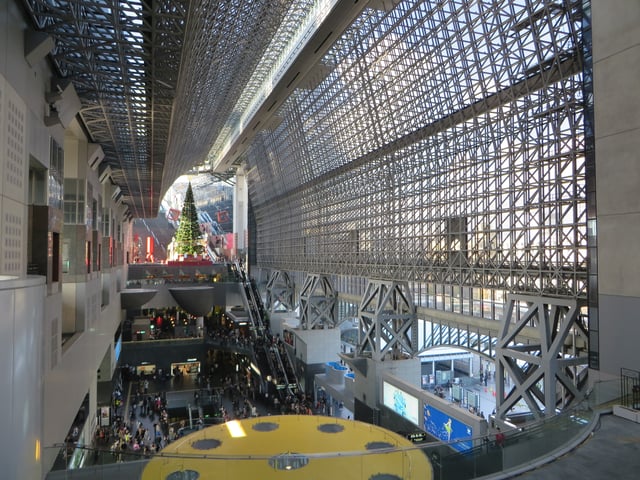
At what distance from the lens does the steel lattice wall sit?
17.4 m

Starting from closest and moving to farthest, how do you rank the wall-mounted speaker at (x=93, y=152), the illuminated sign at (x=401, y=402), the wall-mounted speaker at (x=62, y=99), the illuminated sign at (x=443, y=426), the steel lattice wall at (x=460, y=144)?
1. the wall-mounted speaker at (x=62, y=99)
2. the steel lattice wall at (x=460, y=144)
3. the illuminated sign at (x=443, y=426)
4. the wall-mounted speaker at (x=93, y=152)
5. the illuminated sign at (x=401, y=402)

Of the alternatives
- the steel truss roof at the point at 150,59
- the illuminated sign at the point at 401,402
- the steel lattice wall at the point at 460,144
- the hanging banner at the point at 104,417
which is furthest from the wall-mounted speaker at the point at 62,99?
the hanging banner at the point at 104,417

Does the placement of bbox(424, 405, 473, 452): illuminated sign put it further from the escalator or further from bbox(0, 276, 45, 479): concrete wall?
bbox(0, 276, 45, 479): concrete wall

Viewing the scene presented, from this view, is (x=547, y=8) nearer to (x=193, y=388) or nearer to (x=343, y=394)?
(x=343, y=394)

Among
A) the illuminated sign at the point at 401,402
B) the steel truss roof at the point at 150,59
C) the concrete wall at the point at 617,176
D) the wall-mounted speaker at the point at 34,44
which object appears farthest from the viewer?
the illuminated sign at the point at 401,402

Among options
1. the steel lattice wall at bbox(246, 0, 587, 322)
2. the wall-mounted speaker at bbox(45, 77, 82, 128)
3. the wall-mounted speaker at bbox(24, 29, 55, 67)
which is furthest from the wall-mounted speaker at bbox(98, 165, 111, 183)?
the wall-mounted speaker at bbox(24, 29, 55, 67)

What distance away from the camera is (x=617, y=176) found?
14.2 metres

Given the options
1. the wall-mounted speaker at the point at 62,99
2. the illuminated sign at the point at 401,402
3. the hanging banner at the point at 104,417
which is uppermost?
the wall-mounted speaker at the point at 62,99

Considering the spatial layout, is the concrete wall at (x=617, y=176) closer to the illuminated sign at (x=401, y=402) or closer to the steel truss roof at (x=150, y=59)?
the steel truss roof at (x=150, y=59)

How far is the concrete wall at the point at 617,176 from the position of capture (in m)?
13.7

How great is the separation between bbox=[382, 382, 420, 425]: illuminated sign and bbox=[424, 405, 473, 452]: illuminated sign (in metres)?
0.98

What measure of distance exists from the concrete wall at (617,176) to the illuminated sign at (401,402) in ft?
35.6

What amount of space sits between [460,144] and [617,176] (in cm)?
956

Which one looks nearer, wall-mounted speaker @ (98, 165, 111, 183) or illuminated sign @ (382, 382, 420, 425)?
illuminated sign @ (382, 382, 420, 425)
